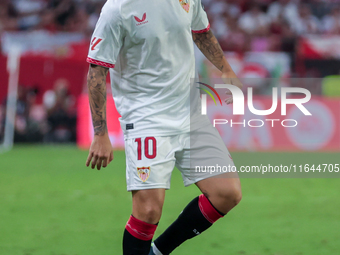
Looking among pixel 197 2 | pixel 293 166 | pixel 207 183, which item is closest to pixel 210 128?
pixel 207 183

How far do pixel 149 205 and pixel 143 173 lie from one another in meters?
0.18

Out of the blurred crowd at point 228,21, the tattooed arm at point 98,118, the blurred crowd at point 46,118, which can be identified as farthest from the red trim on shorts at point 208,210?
the blurred crowd at point 228,21

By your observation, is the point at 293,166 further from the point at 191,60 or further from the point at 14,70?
the point at 14,70

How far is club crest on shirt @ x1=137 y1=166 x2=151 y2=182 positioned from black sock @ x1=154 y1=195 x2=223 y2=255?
1.60ft

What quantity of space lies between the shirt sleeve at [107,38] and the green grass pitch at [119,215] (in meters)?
1.66

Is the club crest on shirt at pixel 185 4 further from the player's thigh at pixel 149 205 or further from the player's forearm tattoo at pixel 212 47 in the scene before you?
the player's thigh at pixel 149 205

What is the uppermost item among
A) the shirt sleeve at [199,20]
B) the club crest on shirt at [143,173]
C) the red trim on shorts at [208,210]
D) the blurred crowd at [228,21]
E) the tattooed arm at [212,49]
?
Answer: the blurred crowd at [228,21]

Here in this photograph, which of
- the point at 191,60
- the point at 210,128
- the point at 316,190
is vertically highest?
the point at 191,60

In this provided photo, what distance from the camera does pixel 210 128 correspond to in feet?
10.7

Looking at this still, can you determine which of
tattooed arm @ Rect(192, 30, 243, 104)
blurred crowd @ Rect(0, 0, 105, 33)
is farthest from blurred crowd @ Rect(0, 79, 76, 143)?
tattooed arm @ Rect(192, 30, 243, 104)

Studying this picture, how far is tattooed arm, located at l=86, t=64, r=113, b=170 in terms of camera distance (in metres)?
2.85

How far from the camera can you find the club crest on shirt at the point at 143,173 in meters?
2.89

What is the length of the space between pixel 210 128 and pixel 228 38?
1152 cm

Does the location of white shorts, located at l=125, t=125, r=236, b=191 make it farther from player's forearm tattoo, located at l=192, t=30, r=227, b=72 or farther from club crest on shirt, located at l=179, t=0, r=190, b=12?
club crest on shirt, located at l=179, t=0, r=190, b=12
